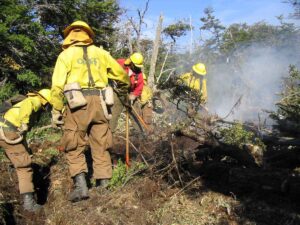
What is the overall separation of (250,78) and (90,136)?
37.2ft

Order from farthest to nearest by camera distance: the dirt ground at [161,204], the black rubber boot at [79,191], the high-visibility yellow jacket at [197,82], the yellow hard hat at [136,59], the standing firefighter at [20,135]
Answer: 1. the high-visibility yellow jacket at [197,82]
2. the yellow hard hat at [136,59]
3. the standing firefighter at [20,135]
4. the black rubber boot at [79,191]
5. the dirt ground at [161,204]

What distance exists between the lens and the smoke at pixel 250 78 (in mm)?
13273

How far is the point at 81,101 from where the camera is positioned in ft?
14.2

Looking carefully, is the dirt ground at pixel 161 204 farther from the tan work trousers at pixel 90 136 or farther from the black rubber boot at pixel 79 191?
the tan work trousers at pixel 90 136

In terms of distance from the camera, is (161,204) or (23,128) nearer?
(161,204)

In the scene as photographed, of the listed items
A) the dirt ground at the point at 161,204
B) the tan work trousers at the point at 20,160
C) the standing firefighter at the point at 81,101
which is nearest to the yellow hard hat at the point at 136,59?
the dirt ground at the point at 161,204

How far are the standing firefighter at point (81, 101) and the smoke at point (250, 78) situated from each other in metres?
8.03

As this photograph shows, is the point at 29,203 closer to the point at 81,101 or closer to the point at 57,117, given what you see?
the point at 57,117

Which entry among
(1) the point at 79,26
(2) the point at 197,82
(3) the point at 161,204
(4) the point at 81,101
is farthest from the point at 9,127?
(2) the point at 197,82

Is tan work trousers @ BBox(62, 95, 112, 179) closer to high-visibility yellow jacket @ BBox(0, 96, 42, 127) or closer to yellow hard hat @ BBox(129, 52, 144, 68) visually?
high-visibility yellow jacket @ BBox(0, 96, 42, 127)

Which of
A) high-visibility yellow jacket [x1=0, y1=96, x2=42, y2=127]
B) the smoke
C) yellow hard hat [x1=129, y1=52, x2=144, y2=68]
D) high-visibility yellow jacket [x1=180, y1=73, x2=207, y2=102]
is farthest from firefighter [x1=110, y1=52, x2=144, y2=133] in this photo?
the smoke

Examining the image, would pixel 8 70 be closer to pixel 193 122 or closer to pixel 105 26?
pixel 105 26

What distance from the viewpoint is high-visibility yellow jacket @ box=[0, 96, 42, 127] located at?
482 cm

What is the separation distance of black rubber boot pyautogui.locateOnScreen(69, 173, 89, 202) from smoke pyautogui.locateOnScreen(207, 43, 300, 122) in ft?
27.3
